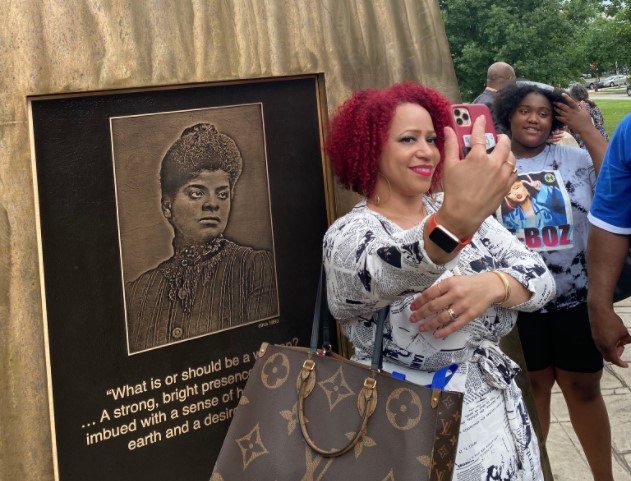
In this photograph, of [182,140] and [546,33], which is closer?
[182,140]

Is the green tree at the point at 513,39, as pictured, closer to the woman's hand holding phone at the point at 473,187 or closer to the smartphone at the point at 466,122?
the smartphone at the point at 466,122

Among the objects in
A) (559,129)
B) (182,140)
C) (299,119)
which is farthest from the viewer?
(559,129)

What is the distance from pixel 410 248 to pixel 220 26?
1007mm

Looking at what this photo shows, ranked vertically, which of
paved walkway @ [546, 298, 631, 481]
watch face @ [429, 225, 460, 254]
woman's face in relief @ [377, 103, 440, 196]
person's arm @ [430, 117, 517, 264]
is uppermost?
woman's face in relief @ [377, 103, 440, 196]

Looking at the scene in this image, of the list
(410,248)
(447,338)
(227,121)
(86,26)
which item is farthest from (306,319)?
(86,26)

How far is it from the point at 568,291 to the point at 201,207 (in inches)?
79.3

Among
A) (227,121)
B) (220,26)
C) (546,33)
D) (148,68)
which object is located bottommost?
(227,121)

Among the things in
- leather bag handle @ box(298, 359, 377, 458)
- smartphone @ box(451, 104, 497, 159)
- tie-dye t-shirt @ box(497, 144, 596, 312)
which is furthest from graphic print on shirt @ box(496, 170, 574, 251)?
leather bag handle @ box(298, 359, 377, 458)

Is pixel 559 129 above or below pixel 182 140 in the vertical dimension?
above

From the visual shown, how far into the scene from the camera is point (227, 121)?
6.92 feet

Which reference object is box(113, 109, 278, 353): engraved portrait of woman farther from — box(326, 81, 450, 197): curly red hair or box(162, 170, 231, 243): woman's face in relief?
box(326, 81, 450, 197): curly red hair

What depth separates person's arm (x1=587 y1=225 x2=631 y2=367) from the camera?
8.61 ft

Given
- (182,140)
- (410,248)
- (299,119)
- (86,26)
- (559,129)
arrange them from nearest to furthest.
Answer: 1. (410,248)
2. (86,26)
3. (182,140)
4. (299,119)
5. (559,129)

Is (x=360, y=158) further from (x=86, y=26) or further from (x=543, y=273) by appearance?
(x=86, y=26)
